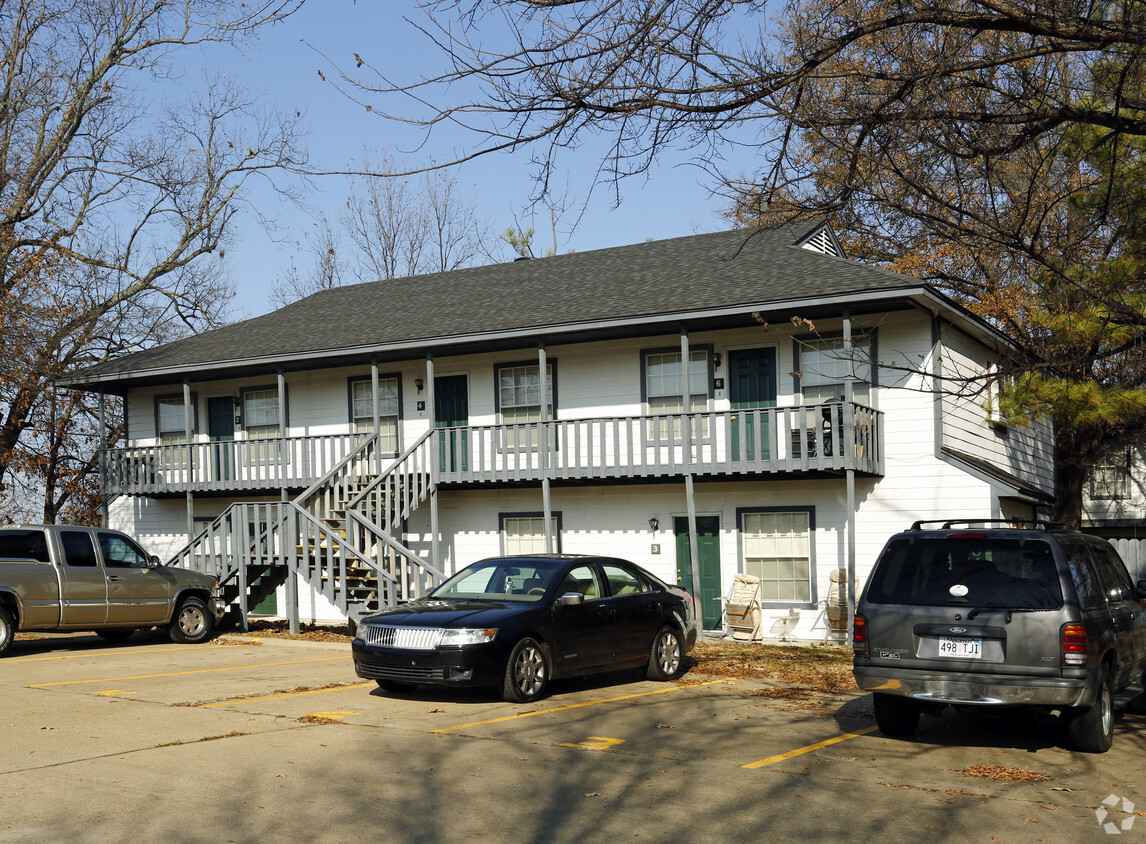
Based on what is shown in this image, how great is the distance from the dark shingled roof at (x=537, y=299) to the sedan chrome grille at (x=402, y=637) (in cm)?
914

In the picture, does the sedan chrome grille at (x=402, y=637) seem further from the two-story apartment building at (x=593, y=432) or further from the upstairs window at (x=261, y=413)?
the upstairs window at (x=261, y=413)

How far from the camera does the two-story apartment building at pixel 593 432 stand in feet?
61.3

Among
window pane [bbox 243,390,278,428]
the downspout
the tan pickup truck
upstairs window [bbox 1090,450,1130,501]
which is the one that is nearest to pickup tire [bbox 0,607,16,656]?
the tan pickup truck

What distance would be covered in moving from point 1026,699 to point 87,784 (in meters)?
6.59

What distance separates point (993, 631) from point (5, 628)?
12781 mm

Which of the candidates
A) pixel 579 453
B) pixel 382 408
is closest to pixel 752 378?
pixel 579 453

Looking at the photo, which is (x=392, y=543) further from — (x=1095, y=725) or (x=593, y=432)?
(x=1095, y=725)

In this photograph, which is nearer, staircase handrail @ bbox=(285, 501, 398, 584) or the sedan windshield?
the sedan windshield

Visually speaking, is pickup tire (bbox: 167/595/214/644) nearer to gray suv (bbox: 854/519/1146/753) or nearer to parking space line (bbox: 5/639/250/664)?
parking space line (bbox: 5/639/250/664)

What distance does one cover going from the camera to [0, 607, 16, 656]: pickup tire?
606 inches

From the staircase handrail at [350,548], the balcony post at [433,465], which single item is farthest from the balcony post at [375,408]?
the staircase handrail at [350,548]

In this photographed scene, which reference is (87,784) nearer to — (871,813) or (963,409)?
(871,813)

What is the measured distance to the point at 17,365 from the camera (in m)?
29.5

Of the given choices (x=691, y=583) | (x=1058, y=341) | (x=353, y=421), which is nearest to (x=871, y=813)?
(x=1058, y=341)
